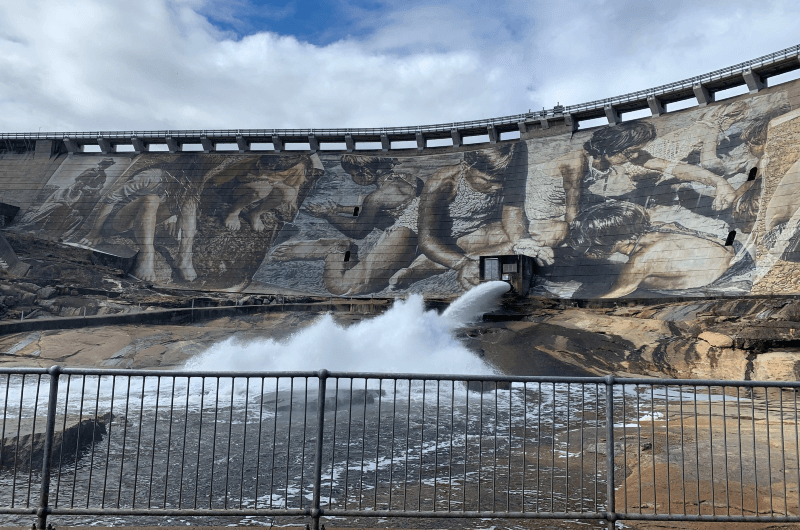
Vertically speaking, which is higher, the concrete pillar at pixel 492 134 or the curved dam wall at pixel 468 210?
the concrete pillar at pixel 492 134

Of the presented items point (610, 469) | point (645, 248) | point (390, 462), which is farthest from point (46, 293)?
point (645, 248)

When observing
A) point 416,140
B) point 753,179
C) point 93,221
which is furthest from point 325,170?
point 753,179

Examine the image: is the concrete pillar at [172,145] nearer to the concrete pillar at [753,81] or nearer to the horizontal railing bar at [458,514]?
the concrete pillar at [753,81]

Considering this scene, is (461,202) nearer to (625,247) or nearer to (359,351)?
(625,247)

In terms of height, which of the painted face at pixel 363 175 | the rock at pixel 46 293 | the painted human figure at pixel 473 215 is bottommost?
the rock at pixel 46 293

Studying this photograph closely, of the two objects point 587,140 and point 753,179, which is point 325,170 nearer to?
point 587,140

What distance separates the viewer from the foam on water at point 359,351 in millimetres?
15914

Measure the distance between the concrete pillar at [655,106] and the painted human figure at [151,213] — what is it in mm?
31230

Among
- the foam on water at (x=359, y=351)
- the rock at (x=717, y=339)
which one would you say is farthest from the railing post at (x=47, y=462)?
the rock at (x=717, y=339)

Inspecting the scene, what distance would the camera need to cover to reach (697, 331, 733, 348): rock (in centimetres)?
1617

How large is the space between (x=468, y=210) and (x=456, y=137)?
704 centimetres

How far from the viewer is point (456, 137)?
3881 centimetres

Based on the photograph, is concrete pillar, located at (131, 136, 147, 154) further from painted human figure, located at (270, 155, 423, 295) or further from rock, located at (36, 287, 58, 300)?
rock, located at (36, 287, 58, 300)

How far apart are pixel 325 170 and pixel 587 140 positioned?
18.7 m
